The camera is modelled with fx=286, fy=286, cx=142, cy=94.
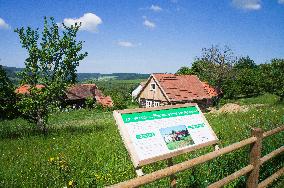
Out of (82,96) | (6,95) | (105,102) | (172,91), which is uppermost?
(6,95)

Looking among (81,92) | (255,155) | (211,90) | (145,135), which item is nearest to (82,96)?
(81,92)

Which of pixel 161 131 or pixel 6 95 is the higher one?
pixel 161 131

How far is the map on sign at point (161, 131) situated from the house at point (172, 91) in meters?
35.2

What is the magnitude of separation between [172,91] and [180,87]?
7.98ft

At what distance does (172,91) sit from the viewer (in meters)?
41.8

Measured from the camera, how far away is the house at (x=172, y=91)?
41237 mm

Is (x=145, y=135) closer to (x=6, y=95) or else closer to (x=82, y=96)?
(x=6, y=95)

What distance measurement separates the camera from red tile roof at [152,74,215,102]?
135 ft

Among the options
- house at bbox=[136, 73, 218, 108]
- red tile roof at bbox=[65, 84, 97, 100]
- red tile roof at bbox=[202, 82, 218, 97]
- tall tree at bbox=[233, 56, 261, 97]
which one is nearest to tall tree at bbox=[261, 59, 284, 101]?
house at bbox=[136, 73, 218, 108]

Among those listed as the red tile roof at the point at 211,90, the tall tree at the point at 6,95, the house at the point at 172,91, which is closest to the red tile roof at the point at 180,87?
the house at the point at 172,91

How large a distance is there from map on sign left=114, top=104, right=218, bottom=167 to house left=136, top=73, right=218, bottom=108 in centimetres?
3517

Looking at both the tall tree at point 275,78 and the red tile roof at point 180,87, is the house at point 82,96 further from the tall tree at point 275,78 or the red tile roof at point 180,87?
the tall tree at point 275,78

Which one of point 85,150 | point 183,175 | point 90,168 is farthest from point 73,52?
point 183,175

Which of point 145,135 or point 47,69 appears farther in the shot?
point 47,69
